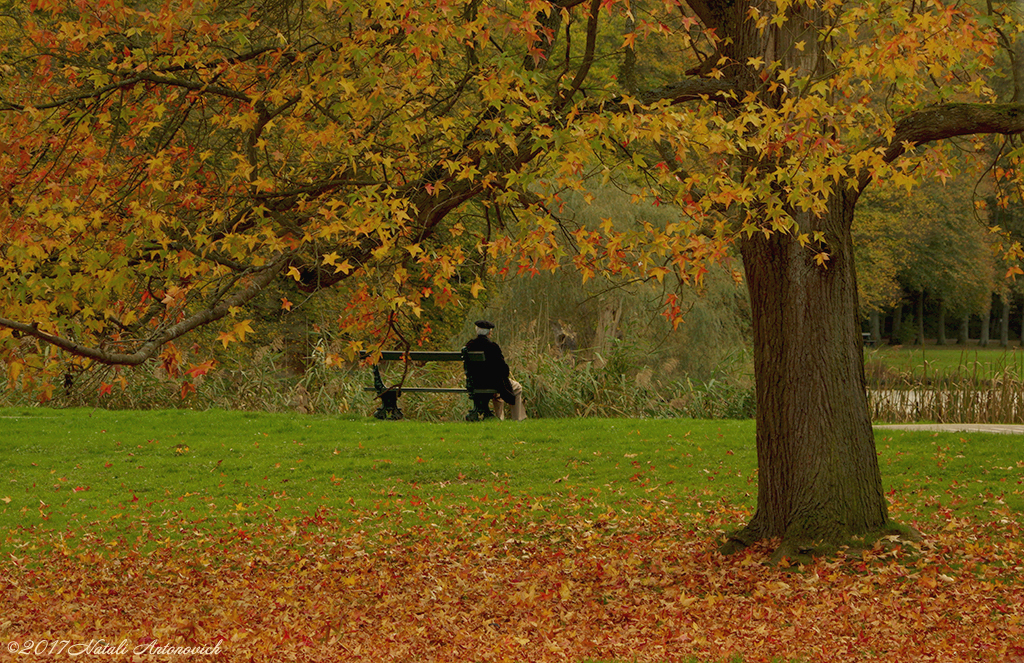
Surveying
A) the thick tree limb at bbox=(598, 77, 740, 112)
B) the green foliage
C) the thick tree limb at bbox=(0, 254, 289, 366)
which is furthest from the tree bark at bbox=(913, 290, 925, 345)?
the thick tree limb at bbox=(0, 254, 289, 366)

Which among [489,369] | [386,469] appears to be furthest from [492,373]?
[386,469]

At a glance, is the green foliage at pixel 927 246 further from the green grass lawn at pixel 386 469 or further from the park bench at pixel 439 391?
the green grass lawn at pixel 386 469

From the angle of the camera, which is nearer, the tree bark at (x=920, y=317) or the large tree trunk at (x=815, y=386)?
the large tree trunk at (x=815, y=386)

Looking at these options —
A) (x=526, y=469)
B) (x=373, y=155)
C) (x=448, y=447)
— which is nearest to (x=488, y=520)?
(x=526, y=469)

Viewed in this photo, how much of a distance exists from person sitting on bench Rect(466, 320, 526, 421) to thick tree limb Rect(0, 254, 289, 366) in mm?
6804

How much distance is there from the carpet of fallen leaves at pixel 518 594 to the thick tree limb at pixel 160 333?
1450 millimetres

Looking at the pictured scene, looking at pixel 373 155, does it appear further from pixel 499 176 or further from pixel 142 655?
pixel 142 655

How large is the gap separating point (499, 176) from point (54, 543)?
14.7 ft

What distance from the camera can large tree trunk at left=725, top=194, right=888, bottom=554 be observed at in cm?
653

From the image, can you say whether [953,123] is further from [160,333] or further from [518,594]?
[160,333]

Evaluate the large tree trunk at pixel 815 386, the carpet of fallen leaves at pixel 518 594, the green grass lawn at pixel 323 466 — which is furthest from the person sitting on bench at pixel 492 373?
the large tree trunk at pixel 815 386

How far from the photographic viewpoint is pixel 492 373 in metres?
12.7

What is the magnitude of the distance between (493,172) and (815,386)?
8.28ft

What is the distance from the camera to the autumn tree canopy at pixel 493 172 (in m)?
5.31
